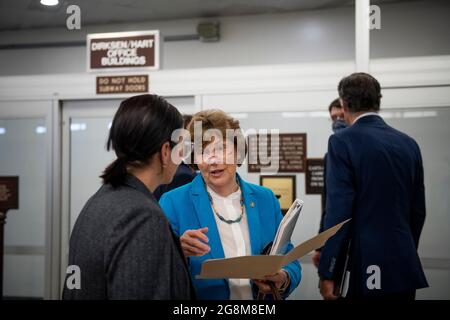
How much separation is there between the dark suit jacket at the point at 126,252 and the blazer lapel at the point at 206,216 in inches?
17.4

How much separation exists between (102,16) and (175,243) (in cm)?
291

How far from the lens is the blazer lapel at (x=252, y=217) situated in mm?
1557

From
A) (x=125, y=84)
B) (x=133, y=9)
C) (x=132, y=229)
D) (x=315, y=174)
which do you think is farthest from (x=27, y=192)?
(x=132, y=229)

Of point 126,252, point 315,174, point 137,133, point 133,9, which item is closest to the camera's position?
point 126,252

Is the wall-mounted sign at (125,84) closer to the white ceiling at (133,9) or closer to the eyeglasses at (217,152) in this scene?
the white ceiling at (133,9)

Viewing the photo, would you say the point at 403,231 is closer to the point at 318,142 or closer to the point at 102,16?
the point at 318,142

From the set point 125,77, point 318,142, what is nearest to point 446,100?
point 318,142

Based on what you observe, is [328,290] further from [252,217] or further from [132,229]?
[132,229]

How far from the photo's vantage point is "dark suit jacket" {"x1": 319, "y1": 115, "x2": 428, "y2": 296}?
6.00 ft

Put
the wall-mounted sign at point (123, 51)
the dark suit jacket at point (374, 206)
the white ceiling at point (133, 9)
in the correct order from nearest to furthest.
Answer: the dark suit jacket at point (374, 206), the wall-mounted sign at point (123, 51), the white ceiling at point (133, 9)

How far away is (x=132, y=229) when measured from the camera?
38.7 inches

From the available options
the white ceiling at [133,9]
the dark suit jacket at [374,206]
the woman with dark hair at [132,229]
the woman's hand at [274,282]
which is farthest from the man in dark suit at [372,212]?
the white ceiling at [133,9]

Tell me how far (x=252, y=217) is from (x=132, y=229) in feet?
2.23

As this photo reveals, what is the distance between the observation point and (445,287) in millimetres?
2684
